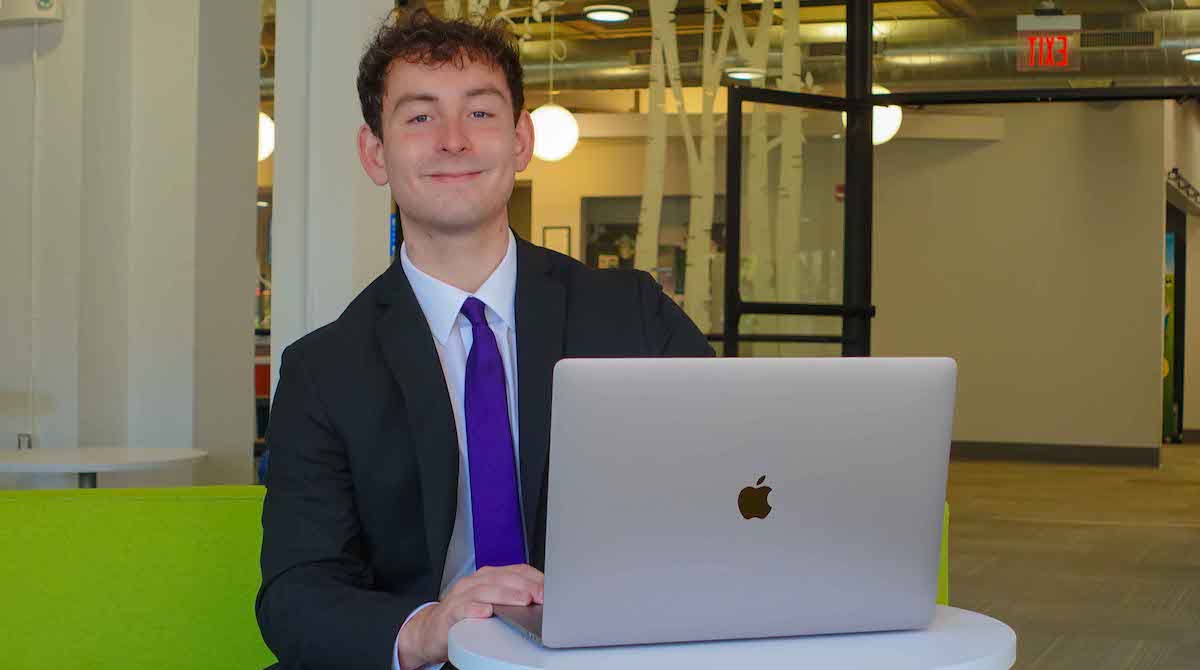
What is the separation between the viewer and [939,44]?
9000 millimetres

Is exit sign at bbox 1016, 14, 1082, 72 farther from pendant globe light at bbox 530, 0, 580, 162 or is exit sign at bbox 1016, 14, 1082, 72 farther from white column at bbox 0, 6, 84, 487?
white column at bbox 0, 6, 84, 487

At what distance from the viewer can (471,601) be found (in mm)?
1387

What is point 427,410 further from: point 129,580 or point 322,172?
point 322,172

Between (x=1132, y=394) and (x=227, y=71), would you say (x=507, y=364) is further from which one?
(x=1132, y=394)

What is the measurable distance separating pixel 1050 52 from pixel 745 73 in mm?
2137

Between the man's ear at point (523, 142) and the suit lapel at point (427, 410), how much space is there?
10.2 inches

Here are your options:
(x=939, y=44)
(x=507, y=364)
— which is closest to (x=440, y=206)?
(x=507, y=364)

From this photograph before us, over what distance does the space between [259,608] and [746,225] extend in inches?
218

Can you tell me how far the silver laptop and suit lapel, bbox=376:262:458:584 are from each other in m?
0.35

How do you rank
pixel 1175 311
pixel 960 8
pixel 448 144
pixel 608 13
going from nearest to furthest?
pixel 448 144
pixel 608 13
pixel 960 8
pixel 1175 311

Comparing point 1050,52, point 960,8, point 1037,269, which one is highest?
point 960,8

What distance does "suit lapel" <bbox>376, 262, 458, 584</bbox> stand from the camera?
5.43ft

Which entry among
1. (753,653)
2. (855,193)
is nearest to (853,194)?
(855,193)

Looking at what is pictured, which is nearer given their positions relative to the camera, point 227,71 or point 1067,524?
point 227,71
